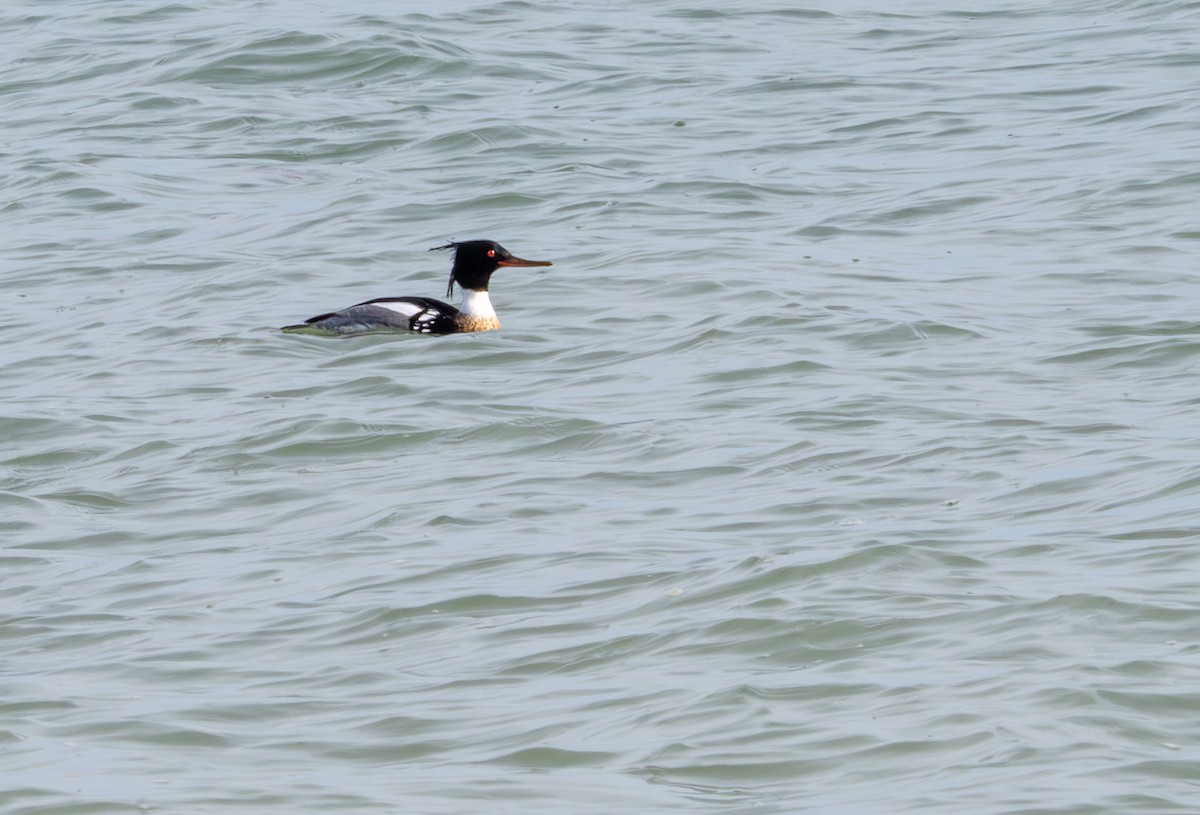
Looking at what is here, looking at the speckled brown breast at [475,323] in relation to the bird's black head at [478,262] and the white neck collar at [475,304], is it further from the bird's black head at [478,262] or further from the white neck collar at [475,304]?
the bird's black head at [478,262]

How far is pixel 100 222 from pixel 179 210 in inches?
21.5

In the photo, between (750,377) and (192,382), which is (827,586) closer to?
(750,377)

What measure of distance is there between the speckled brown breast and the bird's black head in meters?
0.19

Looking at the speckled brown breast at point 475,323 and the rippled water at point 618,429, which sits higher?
the rippled water at point 618,429

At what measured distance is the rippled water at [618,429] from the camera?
589 cm

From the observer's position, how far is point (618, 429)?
31.0ft

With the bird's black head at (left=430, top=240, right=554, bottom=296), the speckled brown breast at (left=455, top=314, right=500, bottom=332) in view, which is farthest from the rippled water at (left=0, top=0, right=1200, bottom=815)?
the bird's black head at (left=430, top=240, right=554, bottom=296)

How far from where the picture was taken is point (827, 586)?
276 inches

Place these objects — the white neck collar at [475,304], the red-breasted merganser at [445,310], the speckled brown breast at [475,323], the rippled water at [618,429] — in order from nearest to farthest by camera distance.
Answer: the rippled water at [618,429] → the red-breasted merganser at [445,310] → the speckled brown breast at [475,323] → the white neck collar at [475,304]

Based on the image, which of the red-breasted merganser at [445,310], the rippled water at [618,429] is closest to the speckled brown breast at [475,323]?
the red-breasted merganser at [445,310]

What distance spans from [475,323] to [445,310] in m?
0.19

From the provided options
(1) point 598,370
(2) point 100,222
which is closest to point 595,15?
(2) point 100,222

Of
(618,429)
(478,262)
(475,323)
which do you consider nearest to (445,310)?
(475,323)

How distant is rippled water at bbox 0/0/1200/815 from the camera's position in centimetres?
589
